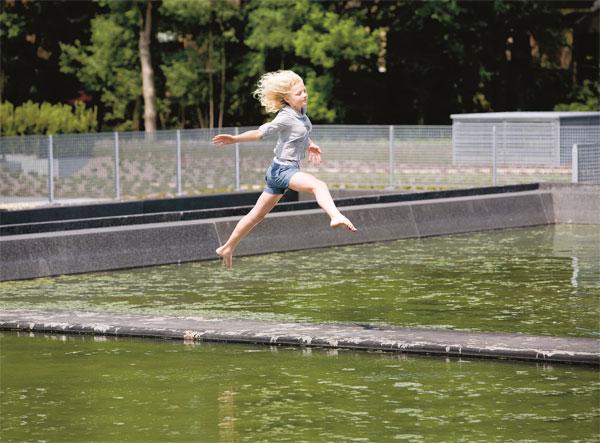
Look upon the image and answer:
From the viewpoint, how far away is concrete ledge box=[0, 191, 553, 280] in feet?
61.3

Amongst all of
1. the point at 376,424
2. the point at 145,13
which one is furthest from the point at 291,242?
the point at 145,13

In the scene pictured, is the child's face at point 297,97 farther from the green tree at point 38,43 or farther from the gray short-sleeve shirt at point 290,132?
the green tree at point 38,43

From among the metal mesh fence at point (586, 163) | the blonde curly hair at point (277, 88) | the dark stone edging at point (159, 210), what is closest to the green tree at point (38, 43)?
the dark stone edging at point (159, 210)

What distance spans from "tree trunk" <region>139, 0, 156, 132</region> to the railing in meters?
22.9

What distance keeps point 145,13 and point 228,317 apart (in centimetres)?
4701

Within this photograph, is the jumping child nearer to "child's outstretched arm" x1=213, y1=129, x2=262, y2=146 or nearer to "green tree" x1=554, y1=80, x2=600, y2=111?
"child's outstretched arm" x1=213, y1=129, x2=262, y2=146

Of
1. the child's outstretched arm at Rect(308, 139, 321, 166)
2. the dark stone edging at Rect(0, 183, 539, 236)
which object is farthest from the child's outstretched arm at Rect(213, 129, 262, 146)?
the dark stone edging at Rect(0, 183, 539, 236)

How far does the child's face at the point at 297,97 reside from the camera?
1239cm

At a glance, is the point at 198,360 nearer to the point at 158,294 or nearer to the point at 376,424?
the point at 376,424

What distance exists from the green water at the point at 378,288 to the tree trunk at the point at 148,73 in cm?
3813

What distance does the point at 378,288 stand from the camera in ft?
56.4

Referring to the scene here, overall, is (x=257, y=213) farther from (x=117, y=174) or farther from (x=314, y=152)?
(x=117, y=174)

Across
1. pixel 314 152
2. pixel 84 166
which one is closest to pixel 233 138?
pixel 314 152

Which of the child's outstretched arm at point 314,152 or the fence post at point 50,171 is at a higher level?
the child's outstretched arm at point 314,152
